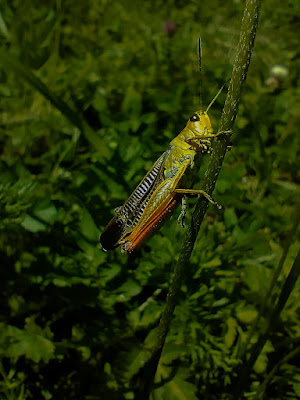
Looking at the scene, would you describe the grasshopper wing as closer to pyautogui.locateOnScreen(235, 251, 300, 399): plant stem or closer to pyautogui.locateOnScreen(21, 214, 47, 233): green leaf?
pyautogui.locateOnScreen(21, 214, 47, 233): green leaf

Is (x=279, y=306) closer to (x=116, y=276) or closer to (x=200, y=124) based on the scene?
(x=200, y=124)

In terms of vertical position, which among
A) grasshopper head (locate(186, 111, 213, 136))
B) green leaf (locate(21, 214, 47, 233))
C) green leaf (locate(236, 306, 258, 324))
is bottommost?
green leaf (locate(236, 306, 258, 324))

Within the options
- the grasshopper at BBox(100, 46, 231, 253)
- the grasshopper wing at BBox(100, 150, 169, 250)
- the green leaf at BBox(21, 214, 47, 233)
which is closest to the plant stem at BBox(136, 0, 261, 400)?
the grasshopper at BBox(100, 46, 231, 253)

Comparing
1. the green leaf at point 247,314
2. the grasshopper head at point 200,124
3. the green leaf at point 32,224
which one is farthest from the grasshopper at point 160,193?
the green leaf at point 247,314

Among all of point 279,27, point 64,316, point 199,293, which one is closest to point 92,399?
point 64,316

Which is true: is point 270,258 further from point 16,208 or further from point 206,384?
point 16,208

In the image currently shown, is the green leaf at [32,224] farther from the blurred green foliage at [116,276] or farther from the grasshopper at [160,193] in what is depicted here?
the grasshopper at [160,193]

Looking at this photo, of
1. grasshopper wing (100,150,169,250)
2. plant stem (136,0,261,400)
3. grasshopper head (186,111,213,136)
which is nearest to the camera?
plant stem (136,0,261,400)

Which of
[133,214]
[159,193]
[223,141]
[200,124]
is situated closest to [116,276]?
[133,214]
